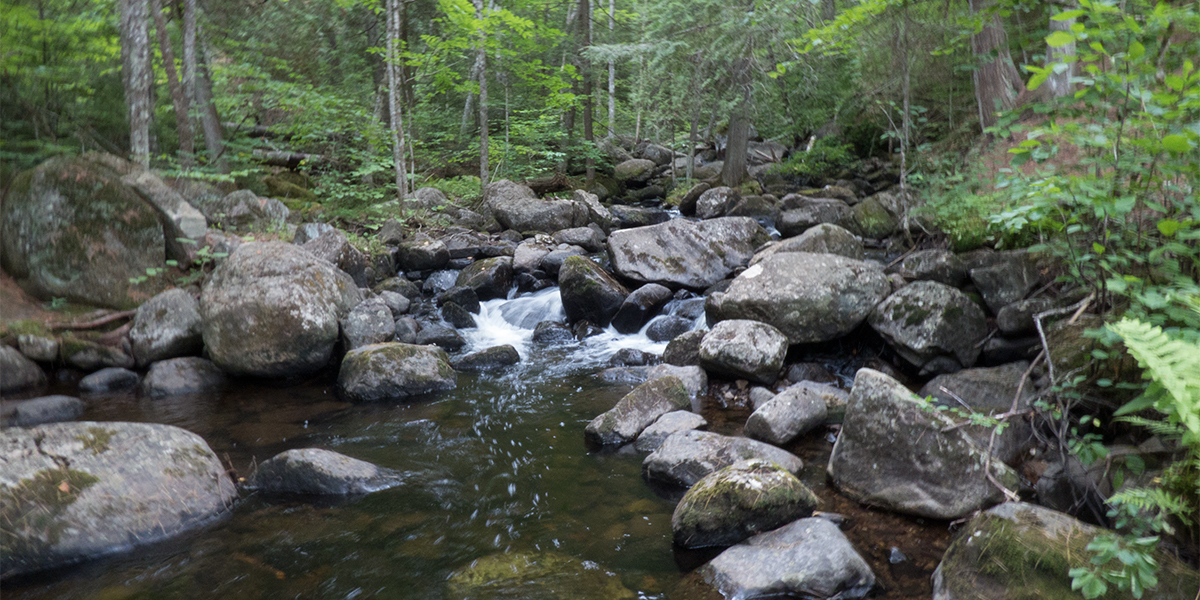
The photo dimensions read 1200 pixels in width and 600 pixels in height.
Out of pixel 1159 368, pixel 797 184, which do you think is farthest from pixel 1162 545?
pixel 797 184

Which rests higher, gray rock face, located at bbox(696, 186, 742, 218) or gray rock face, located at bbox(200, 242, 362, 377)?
gray rock face, located at bbox(696, 186, 742, 218)

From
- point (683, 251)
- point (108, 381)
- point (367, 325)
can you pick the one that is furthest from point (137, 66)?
point (683, 251)

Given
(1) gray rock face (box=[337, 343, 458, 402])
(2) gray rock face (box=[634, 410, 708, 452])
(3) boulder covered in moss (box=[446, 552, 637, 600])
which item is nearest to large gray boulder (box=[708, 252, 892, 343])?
(2) gray rock face (box=[634, 410, 708, 452])

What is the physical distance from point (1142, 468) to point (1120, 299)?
110 centimetres

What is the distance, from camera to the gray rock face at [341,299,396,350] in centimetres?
816

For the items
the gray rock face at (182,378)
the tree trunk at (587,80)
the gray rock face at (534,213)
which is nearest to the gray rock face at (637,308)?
the gray rock face at (182,378)

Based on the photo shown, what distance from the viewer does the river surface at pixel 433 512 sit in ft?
12.8

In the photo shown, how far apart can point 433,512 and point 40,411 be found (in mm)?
4864

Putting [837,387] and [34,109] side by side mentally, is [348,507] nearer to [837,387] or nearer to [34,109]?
[837,387]

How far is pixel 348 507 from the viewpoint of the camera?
15.9 ft

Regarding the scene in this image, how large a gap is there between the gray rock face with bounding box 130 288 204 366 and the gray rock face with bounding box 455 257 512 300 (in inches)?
169

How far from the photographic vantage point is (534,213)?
48.9ft

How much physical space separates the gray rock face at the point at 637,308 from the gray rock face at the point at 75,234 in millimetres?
6787

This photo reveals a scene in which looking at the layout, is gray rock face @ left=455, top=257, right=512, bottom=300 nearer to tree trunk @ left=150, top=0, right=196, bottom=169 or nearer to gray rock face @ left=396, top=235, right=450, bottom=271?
gray rock face @ left=396, top=235, right=450, bottom=271
